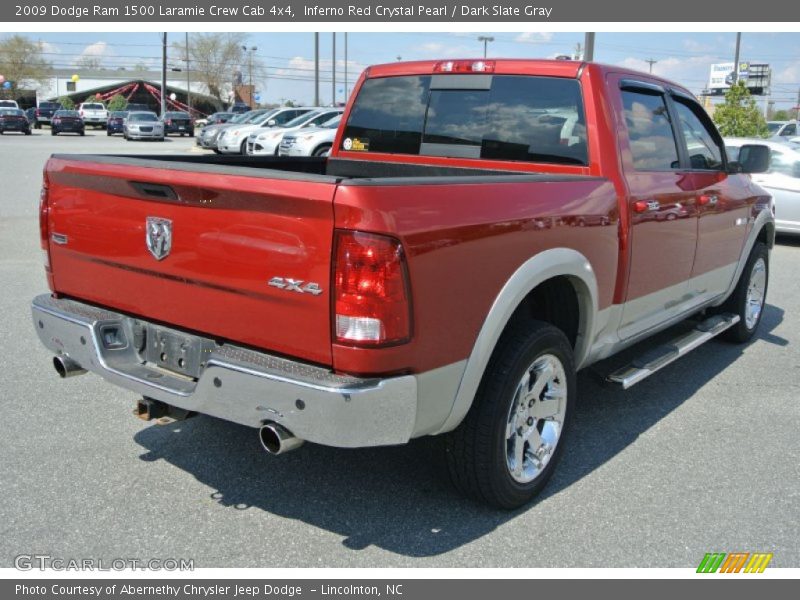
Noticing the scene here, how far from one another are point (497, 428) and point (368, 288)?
38.5 inches

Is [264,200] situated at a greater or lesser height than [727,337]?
greater

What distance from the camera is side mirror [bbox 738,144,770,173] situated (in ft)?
17.9

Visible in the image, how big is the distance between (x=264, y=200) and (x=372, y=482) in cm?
160

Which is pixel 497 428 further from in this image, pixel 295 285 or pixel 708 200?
pixel 708 200

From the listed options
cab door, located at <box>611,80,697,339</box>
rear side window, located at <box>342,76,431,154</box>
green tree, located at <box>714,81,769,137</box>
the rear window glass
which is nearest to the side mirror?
cab door, located at <box>611,80,697,339</box>

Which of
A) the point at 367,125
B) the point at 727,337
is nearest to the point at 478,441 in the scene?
the point at 367,125

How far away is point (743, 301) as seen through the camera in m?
6.10

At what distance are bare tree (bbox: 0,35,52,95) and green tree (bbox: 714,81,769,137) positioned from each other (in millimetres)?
78300

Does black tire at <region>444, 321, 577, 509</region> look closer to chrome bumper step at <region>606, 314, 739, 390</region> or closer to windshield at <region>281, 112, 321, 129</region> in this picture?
chrome bumper step at <region>606, 314, 739, 390</region>

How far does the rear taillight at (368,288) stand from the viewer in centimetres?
260

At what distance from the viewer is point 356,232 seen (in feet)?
8.50

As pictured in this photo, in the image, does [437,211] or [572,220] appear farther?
[572,220]

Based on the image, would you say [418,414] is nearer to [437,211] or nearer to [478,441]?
[478,441]

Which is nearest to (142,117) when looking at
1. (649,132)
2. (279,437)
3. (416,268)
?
(649,132)
